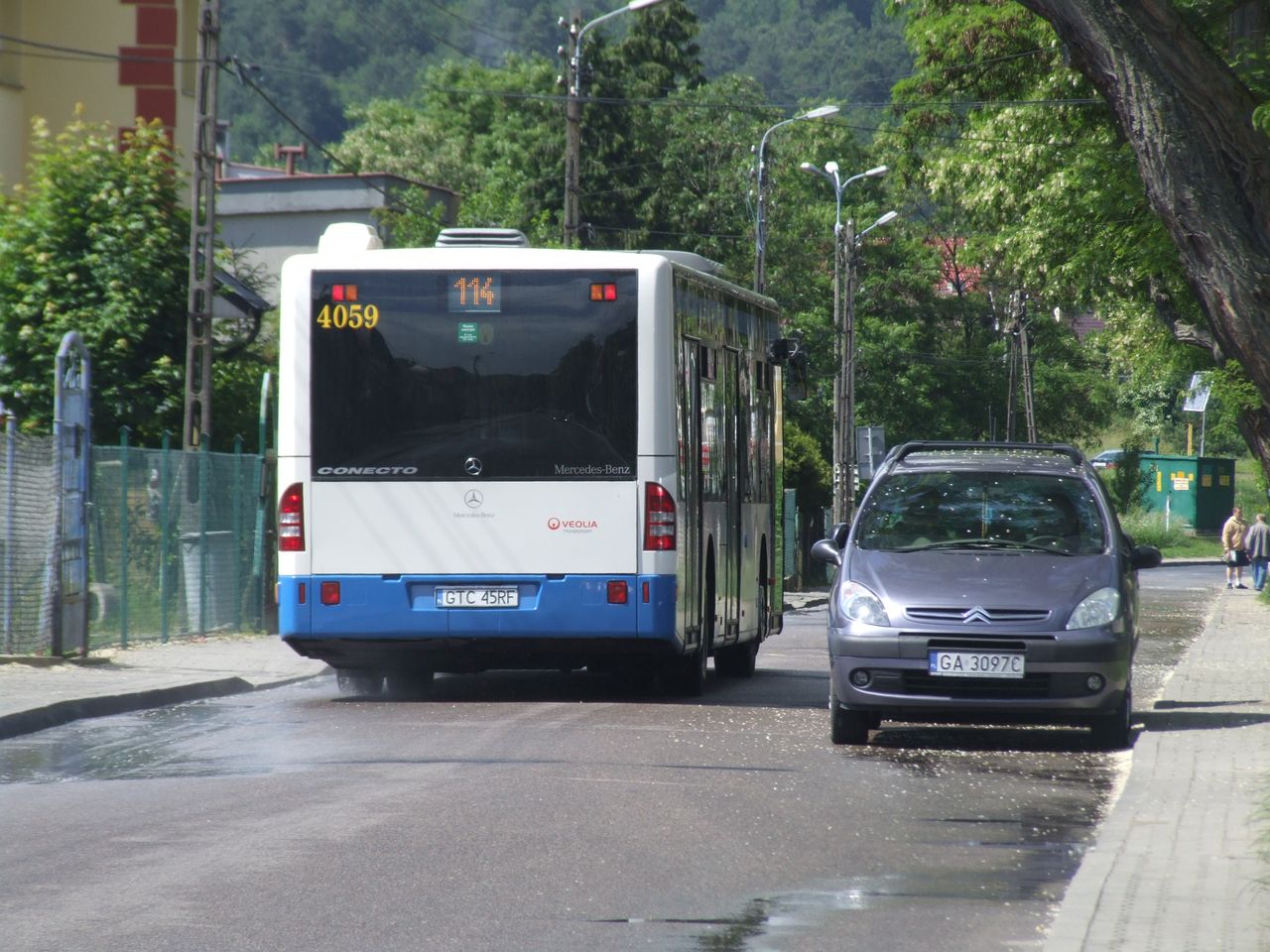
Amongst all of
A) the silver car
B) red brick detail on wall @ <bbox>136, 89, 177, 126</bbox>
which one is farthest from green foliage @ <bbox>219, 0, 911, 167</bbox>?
the silver car

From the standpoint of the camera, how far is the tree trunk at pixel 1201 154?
8930 mm

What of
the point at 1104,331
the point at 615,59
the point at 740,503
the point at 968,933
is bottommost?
the point at 968,933

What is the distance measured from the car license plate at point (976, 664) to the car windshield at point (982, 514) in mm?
1140

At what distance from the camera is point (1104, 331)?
4478 centimetres

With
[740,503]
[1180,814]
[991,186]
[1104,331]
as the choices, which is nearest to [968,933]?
[1180,814]

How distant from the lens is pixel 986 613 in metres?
11.4

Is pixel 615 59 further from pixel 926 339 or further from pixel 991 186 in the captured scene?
pixel 991 186

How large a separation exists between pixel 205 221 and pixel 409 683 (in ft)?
27.6

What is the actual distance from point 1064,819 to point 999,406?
72.0 m

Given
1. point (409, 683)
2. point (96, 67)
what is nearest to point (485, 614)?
point (409, 683)

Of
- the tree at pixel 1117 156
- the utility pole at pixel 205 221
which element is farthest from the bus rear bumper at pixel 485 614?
the utility pole at pixel 205 221

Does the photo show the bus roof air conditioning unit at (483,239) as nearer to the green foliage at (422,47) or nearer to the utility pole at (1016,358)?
the utility pole at (1016,358)

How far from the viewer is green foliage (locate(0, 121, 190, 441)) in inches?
965

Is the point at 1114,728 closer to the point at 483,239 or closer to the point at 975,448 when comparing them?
the point at 975,448
